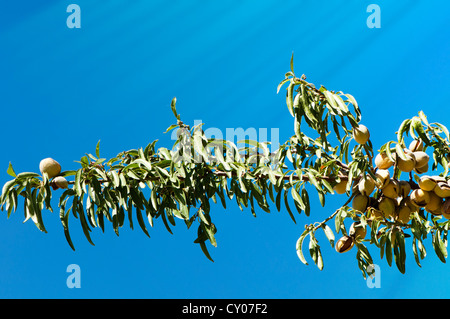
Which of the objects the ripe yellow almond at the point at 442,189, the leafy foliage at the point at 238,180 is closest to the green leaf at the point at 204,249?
the leafy foliage at the point at 238,180

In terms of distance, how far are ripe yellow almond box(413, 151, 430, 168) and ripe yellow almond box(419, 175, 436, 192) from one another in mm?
59

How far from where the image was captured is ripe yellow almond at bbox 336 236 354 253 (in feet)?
7.57

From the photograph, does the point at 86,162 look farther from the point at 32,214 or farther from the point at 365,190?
the point at 365,190

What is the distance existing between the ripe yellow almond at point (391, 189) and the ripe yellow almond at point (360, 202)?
0.24 feet

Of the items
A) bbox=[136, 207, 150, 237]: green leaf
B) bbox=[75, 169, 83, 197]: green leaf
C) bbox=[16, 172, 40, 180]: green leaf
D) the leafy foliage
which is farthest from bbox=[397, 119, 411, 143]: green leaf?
bbox=[16, 172, 40, 180]: green leaf

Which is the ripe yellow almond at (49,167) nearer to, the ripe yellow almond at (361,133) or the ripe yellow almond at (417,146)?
the ripe yellow almond at (361,133)

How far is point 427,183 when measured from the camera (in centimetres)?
211

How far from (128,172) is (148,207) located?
151mm

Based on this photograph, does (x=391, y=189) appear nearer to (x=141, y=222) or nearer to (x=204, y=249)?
(x=204, y=249)

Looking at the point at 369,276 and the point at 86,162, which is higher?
the point at 86,162

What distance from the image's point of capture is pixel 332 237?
2.13m

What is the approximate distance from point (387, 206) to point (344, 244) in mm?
271

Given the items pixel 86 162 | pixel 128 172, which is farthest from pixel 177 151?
pixel 86 162

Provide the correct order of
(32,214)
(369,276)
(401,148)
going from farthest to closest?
(369,276), (401,148), (32,214)
